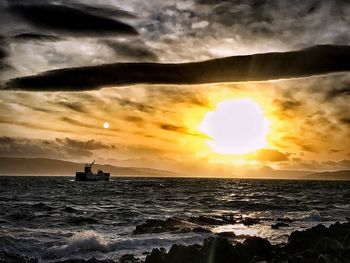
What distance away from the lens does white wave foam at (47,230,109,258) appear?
16969mm

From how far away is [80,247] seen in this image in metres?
17.8

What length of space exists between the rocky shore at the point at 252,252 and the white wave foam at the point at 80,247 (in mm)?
1235

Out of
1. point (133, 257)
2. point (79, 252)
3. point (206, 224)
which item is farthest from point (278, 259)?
point (206, 224)

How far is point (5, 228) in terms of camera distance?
24.3 meters

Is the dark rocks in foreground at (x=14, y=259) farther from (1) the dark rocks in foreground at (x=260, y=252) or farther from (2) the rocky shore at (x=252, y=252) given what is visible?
(1) the dark rocks in foreground at (x=260, y=252)

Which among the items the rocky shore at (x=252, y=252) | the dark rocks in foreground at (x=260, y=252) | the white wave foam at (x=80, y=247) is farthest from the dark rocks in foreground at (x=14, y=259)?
the dark rocks in foreground at (x=260, y=252)

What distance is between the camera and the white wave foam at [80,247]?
1697cm

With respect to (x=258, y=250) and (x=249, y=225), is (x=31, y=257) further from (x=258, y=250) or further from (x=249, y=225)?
(x=249, y=225)

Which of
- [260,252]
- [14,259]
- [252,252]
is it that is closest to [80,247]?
[14,259]

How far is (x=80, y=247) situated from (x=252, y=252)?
7.35 m

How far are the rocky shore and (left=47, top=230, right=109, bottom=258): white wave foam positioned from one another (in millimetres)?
1235

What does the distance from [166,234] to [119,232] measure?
2991mm

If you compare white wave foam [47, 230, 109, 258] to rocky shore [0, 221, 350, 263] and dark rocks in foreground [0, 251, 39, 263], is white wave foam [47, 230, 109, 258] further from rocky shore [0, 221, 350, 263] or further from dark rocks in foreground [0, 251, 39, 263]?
rocky shore [0, 221, 350, 263]

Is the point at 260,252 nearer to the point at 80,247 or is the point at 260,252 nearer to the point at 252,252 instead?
the point at 252,252
